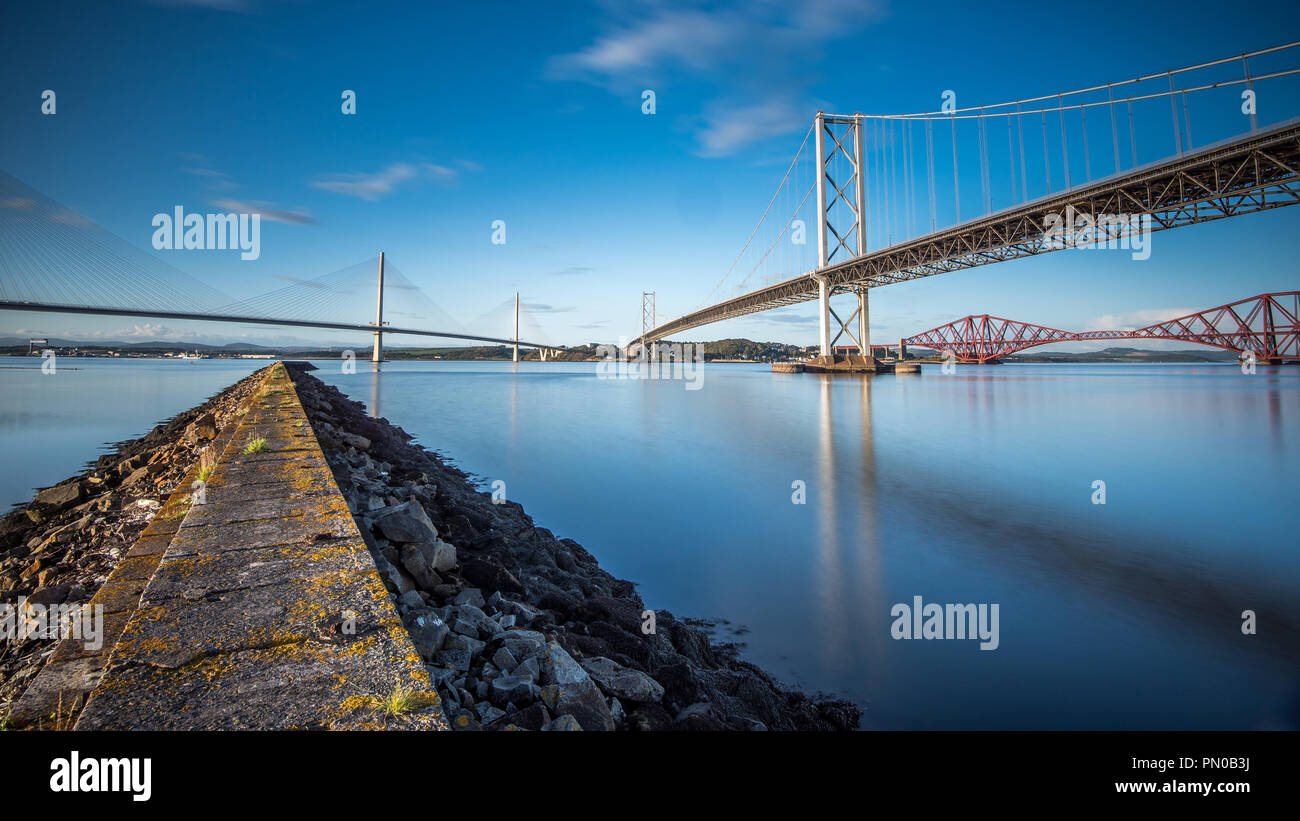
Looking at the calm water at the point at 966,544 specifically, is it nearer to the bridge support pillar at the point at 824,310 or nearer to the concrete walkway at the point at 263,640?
the concrete walkway at the point at 263,640

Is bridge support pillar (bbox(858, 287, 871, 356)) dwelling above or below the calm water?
above

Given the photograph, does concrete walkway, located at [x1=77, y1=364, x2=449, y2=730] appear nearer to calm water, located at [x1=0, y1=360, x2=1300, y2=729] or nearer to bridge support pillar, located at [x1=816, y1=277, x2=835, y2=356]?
calm water, located at [x1=0, y1=360, x2=1300, y2=729]

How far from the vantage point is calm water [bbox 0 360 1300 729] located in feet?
11.3

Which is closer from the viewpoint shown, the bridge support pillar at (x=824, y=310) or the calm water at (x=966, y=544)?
the calm water at (x=966, y=544)

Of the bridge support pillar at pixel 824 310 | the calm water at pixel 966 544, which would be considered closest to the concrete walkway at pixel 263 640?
the calm water at pixel 966 544

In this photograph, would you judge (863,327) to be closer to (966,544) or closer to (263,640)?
(966,544)

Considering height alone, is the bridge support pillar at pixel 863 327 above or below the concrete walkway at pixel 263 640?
above

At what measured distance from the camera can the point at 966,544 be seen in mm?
6141

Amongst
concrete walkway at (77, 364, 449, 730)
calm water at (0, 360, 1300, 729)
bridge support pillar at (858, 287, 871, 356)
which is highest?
bridge support pillar at (858, 287, 871, 356)

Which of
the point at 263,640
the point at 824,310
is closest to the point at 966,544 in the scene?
the point at 263,640

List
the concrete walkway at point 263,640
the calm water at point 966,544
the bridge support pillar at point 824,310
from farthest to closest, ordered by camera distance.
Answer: the bridge support pillar at point 824,310 → the calm water at point 966,544 → the concrete walkway at point 263,640

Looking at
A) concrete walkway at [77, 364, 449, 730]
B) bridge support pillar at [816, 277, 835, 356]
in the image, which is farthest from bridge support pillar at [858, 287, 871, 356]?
concrete walkway at [77, 364, 449, 730]

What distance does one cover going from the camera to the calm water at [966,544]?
346 cm

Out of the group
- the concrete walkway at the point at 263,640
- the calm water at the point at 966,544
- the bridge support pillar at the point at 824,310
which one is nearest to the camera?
the concrete walkway at the point at 263,640
